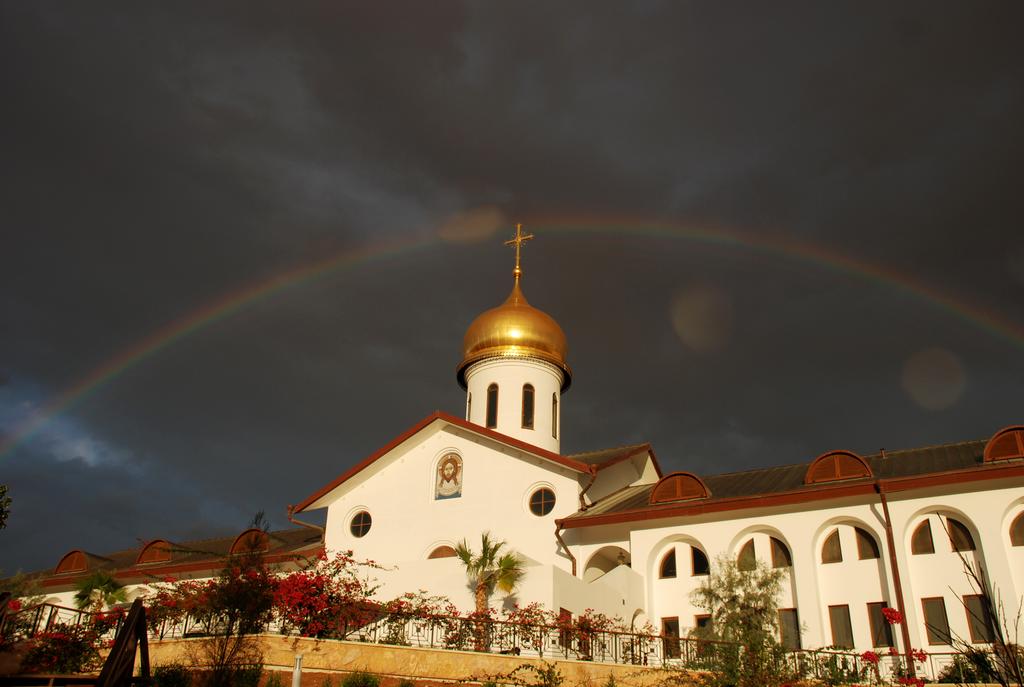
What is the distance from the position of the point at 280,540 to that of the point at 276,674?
18.5 m

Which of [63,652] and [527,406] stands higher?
[527,406]

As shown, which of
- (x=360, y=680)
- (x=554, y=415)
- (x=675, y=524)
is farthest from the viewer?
(x=554, y=415)

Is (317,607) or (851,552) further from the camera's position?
(851,552)

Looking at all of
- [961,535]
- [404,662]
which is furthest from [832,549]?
[404,662]

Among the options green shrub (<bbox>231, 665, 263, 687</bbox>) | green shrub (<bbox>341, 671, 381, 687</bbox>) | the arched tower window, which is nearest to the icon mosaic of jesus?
the arched tower window

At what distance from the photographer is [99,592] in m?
30.2

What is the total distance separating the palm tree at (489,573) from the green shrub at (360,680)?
20.3ft

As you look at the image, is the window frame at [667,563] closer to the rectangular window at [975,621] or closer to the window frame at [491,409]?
the rectangular window at [975,621]

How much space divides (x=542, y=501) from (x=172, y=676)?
13461mm

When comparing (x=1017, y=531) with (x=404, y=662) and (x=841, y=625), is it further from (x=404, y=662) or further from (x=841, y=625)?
(x=404, y=662)

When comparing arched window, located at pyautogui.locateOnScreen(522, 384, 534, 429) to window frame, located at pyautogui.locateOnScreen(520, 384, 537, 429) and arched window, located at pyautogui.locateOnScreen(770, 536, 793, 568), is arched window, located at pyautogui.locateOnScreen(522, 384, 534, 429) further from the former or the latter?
arched window, located at pyautogui.locateOnScreen(770, 536, 793, 568)

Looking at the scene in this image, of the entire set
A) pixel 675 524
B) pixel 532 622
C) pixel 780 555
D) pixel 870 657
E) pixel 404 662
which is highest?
pixel 675 524

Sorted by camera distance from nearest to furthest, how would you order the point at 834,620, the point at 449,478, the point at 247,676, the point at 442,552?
the point at 247,676 → the point at 834,620 → the point at 442,552 → the point at 449,478

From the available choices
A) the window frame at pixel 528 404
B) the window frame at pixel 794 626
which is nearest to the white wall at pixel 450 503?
the window frame at pixel 528 404
